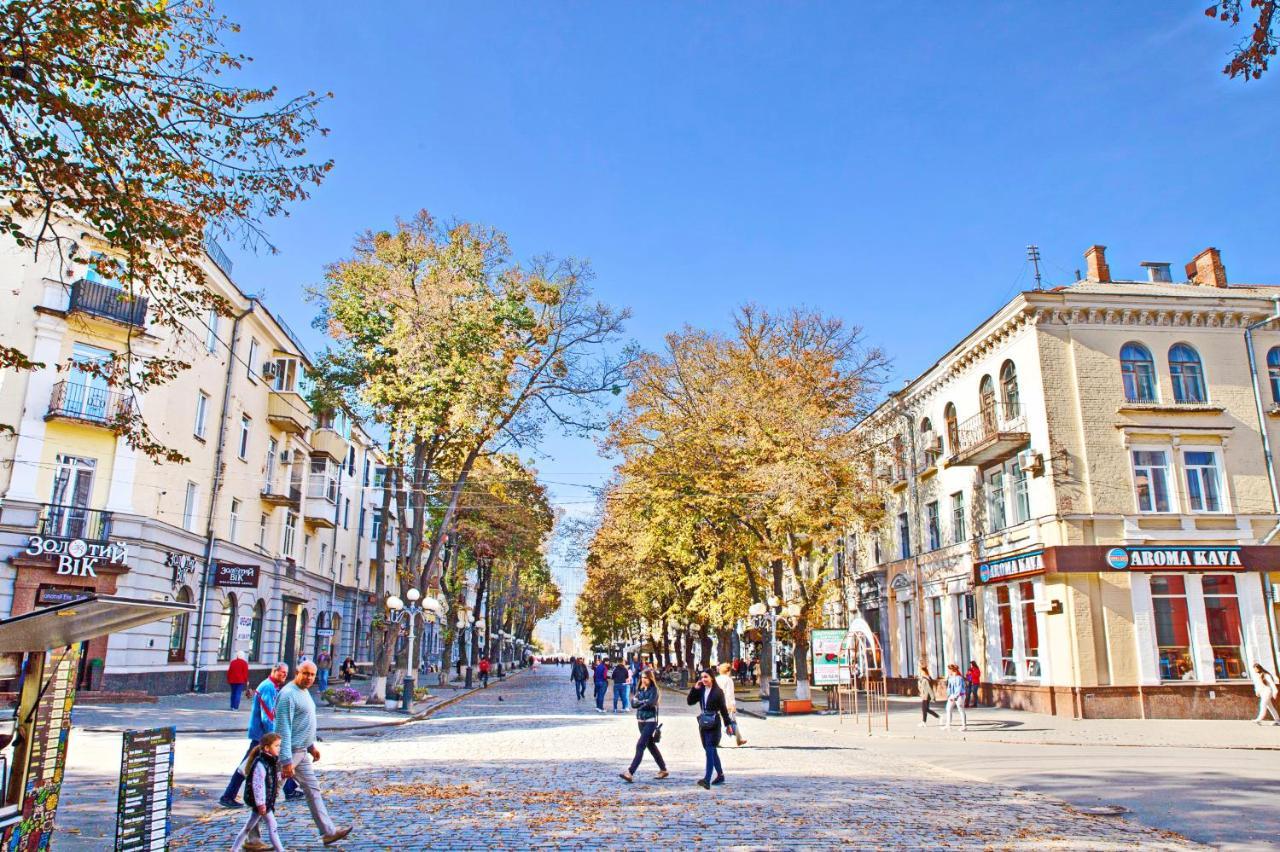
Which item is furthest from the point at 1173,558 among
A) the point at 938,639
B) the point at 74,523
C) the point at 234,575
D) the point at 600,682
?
the point at 74,523

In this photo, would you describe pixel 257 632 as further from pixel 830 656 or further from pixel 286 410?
pixel 830 656

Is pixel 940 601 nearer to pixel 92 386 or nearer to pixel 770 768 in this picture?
pixel 770 768

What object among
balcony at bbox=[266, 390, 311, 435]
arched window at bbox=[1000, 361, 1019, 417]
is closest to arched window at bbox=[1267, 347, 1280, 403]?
arched window at bbox=[1000, 361, 1019, 417]

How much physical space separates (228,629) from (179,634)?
10.3 ft

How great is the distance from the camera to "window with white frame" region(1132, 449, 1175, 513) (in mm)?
25859

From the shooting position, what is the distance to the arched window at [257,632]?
34.5m

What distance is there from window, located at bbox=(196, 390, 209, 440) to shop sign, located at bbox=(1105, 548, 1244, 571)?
27.4 metres

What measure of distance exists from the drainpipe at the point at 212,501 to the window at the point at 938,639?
983 inches

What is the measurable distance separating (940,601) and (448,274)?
20.6m

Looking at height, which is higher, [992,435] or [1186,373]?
[1186,373]

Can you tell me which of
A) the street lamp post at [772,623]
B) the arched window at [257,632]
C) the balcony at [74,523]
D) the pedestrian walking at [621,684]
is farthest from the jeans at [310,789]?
the arched window at [257,632]

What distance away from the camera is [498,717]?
84.0 ft

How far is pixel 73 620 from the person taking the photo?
6.75 m

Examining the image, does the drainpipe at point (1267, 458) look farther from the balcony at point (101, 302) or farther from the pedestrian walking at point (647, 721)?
the balcony at point (101, 302)
